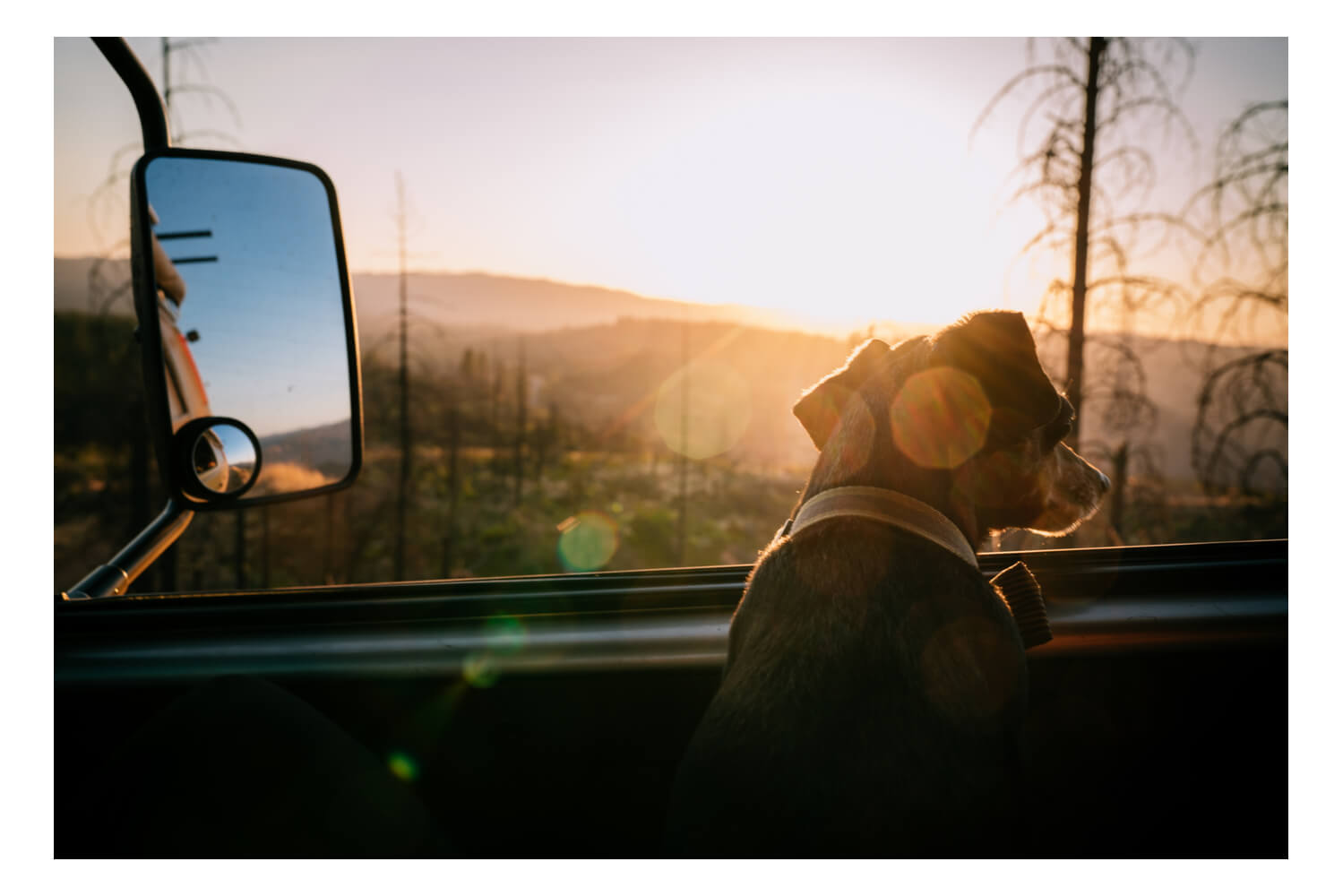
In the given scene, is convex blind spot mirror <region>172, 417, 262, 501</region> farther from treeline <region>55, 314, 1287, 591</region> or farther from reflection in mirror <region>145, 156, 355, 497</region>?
treeline <region>55, 314, 1287, 591</region>

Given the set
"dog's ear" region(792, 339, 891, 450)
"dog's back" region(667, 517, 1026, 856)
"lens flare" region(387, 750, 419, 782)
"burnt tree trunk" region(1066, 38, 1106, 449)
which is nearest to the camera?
"dog's back" region(667, 517, 1026, 856)

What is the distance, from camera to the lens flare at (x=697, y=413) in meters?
15.4

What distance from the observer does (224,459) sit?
80.0 inches

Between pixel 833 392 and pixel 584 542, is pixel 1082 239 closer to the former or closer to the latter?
pixel 833 392

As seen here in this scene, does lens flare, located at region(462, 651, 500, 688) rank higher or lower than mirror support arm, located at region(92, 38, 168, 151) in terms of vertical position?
lower

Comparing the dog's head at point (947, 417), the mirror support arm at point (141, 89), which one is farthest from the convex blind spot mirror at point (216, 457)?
the dog's head at point (947, 417)

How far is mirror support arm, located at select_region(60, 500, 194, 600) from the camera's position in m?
1.97

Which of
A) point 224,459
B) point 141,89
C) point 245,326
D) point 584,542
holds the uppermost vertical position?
point 141,89

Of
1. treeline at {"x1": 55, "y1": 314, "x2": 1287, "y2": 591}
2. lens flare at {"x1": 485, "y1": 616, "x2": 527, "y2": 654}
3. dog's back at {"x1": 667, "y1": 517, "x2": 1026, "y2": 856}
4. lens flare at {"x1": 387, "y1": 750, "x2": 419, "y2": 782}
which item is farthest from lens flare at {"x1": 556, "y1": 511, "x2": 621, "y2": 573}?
dog's back at {"x1": 667, "y1": 517, "x2": 1026, "y2": 856}

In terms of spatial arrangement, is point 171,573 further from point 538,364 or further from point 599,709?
point 538,364

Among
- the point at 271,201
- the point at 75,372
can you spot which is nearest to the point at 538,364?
the point at 75,372

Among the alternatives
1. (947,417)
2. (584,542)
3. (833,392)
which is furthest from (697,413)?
(947,417)

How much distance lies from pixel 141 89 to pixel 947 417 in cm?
248

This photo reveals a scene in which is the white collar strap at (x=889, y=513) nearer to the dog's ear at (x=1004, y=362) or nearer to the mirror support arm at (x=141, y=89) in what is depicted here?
the dog's ear at (x=1004, y=362)
